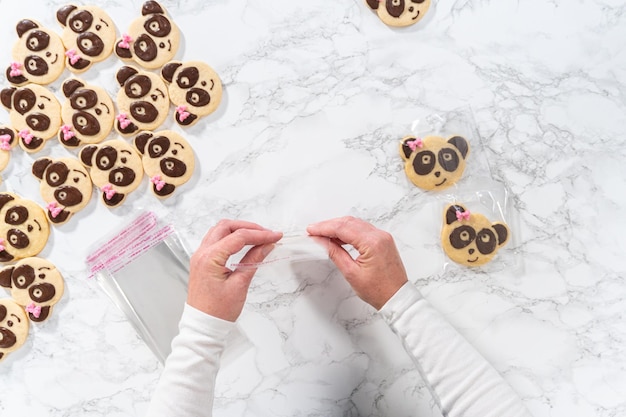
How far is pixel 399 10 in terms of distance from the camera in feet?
3.17

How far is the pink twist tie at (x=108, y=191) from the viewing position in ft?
3.18

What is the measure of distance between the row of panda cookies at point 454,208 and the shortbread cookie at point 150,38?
0.47m

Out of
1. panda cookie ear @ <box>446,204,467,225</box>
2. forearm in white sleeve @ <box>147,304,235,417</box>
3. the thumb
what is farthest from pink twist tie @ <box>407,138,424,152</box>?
forearm in white sleeve @ <box>147,304,235,417</box>

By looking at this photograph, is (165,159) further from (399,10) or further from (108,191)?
(399,10)

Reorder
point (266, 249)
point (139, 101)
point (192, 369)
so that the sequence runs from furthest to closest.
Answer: point (139, 101), point (266, 249), point (192, 369)

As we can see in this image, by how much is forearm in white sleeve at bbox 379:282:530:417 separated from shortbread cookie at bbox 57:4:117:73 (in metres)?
0.70

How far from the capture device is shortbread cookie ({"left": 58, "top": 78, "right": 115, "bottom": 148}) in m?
0.98

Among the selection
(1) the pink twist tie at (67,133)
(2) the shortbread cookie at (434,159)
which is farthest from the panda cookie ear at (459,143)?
(1) the pink twist tie at (67,133)

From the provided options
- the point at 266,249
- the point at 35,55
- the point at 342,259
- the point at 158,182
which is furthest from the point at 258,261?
the point at 35,55

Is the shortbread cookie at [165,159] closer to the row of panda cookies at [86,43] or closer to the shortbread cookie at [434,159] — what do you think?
the row of panda cookies at [86,43]

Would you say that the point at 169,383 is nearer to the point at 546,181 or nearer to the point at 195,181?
the point at 195,181

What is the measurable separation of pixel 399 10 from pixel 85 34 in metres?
0.58

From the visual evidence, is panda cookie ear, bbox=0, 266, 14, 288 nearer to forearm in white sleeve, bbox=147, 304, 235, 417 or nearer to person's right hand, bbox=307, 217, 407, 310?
forearm in white sleeve, bbox=147, 304, 235, 417

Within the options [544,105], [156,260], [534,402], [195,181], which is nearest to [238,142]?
[195,181]
